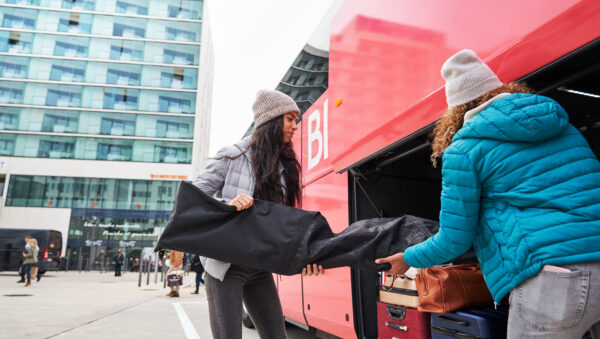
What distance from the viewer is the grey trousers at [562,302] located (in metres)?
1.25

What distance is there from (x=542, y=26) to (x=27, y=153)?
145 feet

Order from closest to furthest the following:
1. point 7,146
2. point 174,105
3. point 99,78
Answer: point 7,146, point 99,78, point 174,105

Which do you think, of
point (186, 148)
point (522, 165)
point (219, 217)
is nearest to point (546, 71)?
point (522, 165)

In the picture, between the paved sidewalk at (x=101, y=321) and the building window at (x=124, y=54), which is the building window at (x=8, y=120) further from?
the paved sidewalk at (x=101, y=321)

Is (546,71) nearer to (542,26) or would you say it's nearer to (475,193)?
(542,26)

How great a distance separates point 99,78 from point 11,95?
312 inches

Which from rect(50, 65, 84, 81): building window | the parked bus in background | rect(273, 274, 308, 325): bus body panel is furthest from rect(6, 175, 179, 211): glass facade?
rect(273, 274, 308, 325): bus body panel

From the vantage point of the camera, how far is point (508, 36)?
5.78 ft

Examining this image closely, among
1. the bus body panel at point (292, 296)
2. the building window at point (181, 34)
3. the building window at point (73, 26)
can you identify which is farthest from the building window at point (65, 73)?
the bus body panel at point (292, 296)

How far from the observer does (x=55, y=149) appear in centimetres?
3806

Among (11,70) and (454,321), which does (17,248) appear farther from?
(11,70)

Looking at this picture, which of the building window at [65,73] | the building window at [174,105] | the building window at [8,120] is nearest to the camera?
the building window at [8,120]

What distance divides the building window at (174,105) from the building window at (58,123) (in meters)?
8.02

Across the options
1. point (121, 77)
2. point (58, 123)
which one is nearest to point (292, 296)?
point (58, 123)
